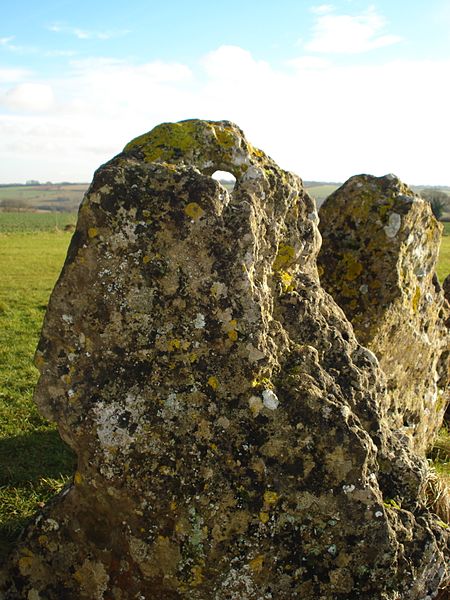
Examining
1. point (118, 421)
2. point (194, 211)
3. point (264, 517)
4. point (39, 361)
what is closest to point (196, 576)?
point (264, 517)

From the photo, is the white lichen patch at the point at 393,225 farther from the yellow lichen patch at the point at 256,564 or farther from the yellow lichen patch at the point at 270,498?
the yellow lichen patch at the point at 256,564

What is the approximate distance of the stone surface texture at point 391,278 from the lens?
6.05 metres

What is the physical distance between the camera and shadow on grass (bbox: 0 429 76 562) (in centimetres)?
529

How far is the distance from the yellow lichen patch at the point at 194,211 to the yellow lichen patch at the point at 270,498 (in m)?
1.92

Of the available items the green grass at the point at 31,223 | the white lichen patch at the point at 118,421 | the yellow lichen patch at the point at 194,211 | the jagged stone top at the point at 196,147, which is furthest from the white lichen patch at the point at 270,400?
the green grass at the point at 31,223

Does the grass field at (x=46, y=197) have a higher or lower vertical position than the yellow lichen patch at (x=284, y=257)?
higher

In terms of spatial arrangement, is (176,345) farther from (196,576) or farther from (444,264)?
(444,264)

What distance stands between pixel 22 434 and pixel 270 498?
4.86 m

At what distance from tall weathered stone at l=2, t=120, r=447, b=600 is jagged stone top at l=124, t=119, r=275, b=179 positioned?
0.93ft

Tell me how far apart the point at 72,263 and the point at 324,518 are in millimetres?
2437

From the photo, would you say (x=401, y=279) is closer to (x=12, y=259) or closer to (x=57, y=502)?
(x=57, y=502)

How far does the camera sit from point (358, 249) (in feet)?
20.6

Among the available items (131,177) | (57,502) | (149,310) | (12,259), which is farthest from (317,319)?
(12,259)

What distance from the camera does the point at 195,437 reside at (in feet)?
12.0
